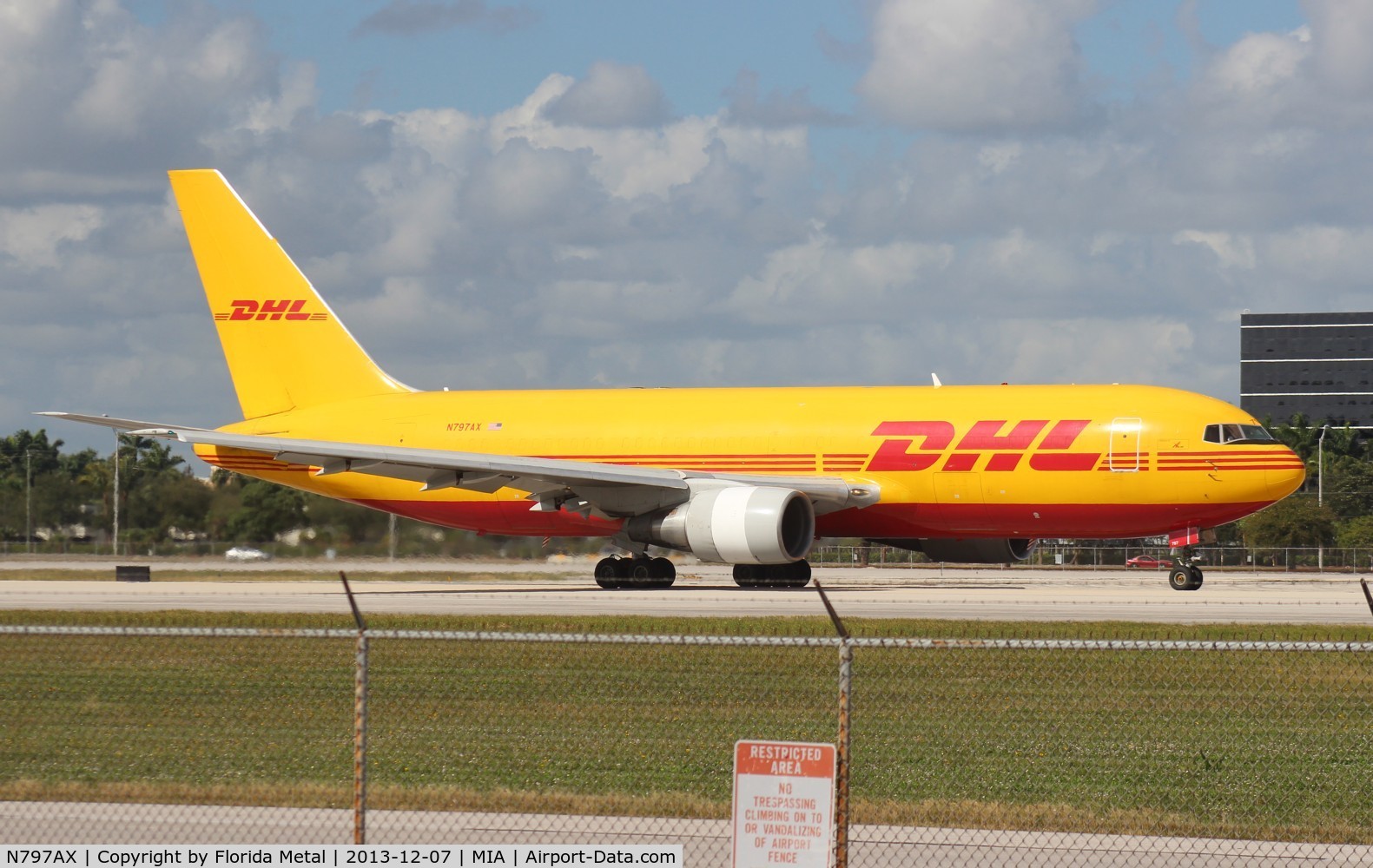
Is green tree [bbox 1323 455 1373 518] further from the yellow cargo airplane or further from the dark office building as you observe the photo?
the dark office building

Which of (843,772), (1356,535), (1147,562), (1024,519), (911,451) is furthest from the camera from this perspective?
(1356,535)

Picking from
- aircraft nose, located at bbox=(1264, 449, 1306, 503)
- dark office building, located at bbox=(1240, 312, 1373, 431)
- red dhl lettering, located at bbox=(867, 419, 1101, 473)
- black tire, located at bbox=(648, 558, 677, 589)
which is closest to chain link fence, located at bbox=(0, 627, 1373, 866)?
aircraft nose, located at bbox=(1264, 449, 1306, 503)

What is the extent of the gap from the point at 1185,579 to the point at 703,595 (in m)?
10.4

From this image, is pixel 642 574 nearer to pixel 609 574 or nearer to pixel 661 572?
pixel 661 572

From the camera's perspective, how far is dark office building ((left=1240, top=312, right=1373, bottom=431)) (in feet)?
547

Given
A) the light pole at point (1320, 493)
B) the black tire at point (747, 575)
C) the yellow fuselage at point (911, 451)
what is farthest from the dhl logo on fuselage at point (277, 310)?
the light pole at point (1320, 493)

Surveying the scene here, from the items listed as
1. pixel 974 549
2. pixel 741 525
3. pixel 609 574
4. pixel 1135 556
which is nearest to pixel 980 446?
pixel 974 549

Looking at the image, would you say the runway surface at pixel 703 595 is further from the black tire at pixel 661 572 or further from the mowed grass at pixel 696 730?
the mowed grass at pixel 696 730

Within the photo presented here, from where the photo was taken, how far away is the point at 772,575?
38.6m

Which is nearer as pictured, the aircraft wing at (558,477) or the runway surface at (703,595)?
the runway surface at (703,595)

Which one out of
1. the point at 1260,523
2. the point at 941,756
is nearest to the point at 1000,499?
the point at 941,756

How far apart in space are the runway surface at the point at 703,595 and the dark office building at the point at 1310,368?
124 meters

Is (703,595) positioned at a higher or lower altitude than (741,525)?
lower

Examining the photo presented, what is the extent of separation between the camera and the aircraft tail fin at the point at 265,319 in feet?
143
